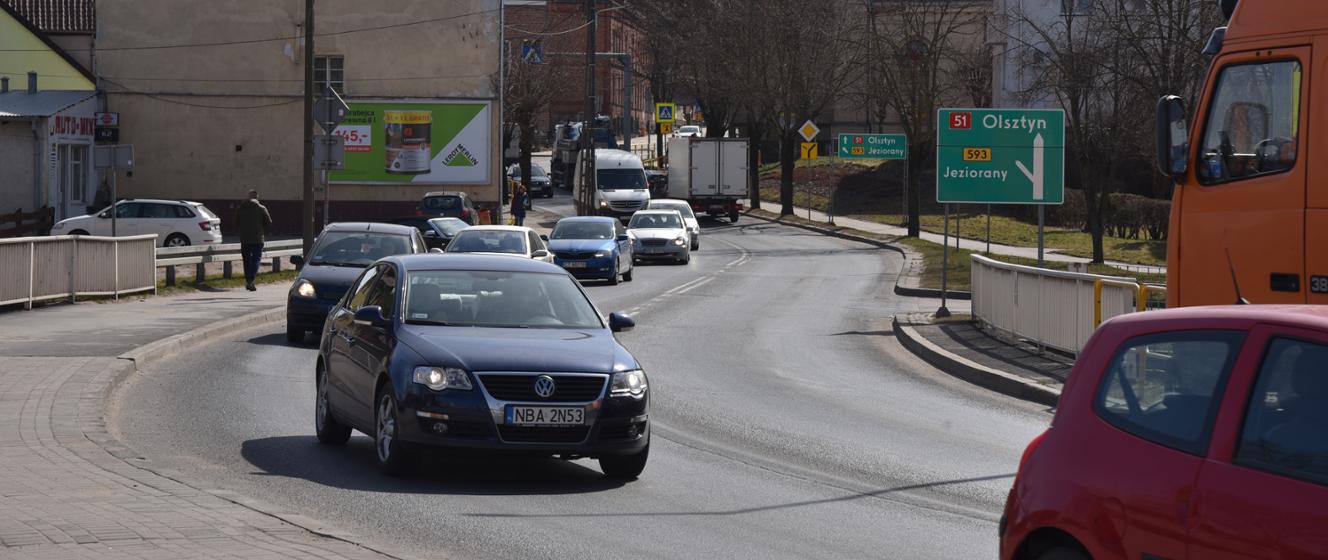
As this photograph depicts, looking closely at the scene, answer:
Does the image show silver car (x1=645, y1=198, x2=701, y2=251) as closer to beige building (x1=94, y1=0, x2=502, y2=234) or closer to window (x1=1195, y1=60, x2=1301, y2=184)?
beige building (x1=94, y1=0, x2=502, y2=234)

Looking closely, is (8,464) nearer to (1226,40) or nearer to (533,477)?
(533,477)

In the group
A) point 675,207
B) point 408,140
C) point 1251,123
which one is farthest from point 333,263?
point 408,140

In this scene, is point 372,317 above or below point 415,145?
below

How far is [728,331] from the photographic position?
24.3 m

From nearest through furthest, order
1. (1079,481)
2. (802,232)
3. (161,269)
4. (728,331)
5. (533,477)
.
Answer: (1079,481), (533,477), (728,331), (161,269), (802,232)

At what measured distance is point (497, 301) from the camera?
37.3ft

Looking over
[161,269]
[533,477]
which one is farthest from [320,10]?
[533,477]

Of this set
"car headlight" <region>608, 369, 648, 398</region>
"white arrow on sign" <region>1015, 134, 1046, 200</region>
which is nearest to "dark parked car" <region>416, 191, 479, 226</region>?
"white arrow on sign" <region>1015, 134, 1046, 200</region>

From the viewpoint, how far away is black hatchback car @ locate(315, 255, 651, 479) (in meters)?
10.0

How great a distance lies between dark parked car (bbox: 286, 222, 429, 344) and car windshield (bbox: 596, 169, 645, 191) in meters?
37.6

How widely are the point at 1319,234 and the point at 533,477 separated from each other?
521 centimetres

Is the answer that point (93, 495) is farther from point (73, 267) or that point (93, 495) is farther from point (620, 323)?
point (73, 267)

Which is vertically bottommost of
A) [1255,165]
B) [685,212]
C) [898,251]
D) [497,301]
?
[898,251]

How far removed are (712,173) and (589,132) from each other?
13.3 meters
